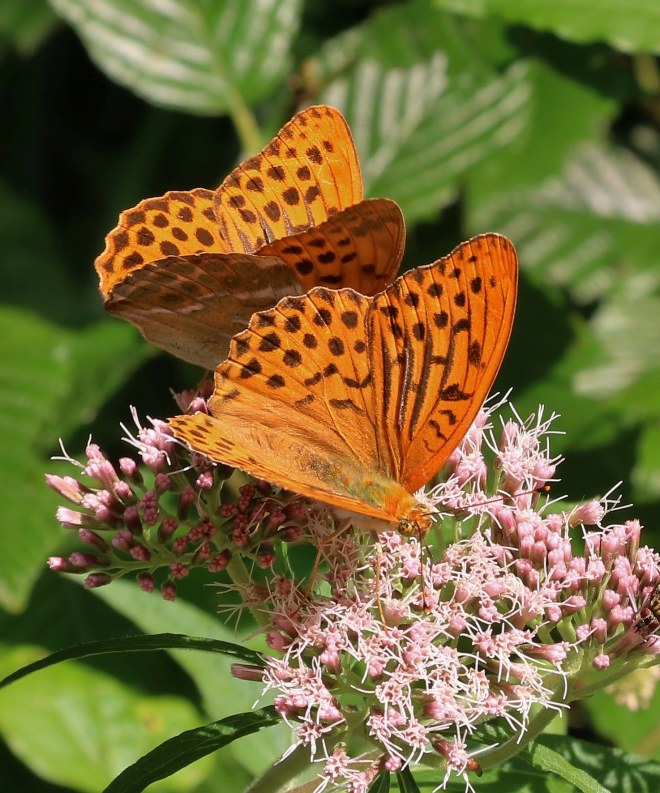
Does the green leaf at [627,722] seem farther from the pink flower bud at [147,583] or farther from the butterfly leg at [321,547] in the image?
the pink flower bud at [147,583]

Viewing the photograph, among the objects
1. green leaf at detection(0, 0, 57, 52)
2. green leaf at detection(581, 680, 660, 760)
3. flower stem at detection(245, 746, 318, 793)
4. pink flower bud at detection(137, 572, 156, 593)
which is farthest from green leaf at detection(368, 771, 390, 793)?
green leaf at detection(0, 0, 57, 52)

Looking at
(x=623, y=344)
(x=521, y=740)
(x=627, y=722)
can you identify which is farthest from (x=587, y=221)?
(x=521, y=740)

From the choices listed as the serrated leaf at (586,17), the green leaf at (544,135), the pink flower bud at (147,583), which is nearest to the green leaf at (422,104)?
the green leaf at (544,135)

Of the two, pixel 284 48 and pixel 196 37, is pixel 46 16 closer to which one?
pixel 196 37

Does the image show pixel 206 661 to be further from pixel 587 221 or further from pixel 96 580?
pixel 587 221

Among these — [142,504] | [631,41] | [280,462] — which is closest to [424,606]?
[280,462]

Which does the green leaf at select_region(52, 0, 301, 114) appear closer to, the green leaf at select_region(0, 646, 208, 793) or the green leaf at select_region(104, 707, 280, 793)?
the green leaf at select_region(0, 646, 208, 793)
